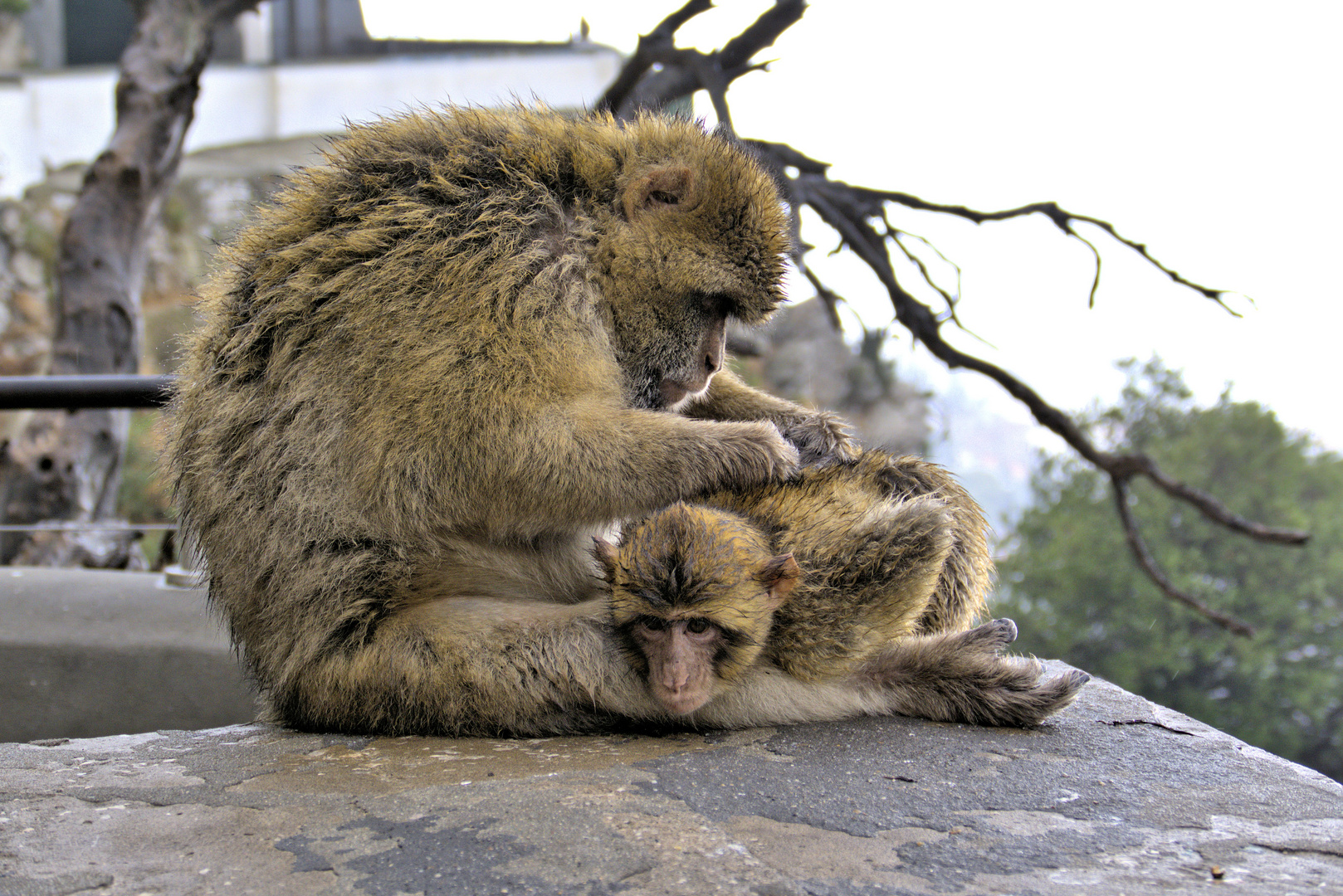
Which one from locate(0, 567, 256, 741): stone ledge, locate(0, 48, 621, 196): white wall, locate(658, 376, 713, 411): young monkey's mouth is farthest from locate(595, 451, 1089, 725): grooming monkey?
locate(0, 48, 621, 196): white wall

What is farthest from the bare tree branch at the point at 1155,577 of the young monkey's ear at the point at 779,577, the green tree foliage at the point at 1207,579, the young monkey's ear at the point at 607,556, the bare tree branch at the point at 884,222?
the green tree foliage at the point at 1207,579

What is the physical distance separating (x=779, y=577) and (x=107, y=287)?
16.7 ft

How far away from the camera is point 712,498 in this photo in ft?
7.69

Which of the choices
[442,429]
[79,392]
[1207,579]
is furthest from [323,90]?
[442,429]

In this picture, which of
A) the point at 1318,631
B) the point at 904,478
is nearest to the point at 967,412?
the point at 1318,631

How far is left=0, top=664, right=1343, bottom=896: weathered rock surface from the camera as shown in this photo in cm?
145

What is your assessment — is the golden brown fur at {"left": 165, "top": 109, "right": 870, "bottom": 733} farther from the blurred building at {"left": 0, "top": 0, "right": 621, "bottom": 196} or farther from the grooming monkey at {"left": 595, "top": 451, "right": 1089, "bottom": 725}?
the blurred building at {"left": 0, "top": 0, "right": 621, "bottom": 196}

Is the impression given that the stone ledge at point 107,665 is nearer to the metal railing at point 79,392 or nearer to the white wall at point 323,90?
the metal railing at point 79,392

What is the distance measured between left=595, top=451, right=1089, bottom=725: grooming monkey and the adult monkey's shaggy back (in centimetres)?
8

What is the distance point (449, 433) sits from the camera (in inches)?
80.9

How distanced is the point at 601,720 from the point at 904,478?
97 cm

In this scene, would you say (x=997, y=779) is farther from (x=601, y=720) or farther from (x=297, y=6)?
(x=297, y=6)

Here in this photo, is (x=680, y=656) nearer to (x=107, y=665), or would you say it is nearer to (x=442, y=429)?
(x=442, y=429)

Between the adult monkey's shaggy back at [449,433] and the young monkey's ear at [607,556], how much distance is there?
0.05m
